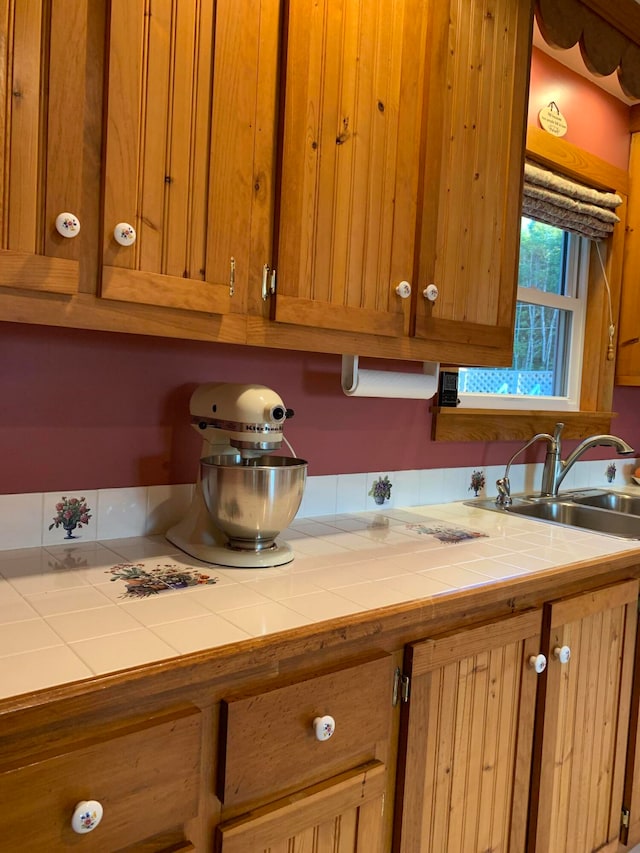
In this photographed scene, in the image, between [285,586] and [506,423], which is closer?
[285,586]

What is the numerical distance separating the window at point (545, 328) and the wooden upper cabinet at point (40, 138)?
5.34 feet

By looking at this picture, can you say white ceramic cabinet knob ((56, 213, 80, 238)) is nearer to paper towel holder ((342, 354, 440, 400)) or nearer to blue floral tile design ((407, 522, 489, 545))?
paper towel holder ((342, 354, 440, 400))

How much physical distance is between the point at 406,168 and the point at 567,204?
3.82 ft

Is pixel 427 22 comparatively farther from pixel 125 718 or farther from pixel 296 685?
pixel 125 718

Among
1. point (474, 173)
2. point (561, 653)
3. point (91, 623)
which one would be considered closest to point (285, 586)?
point (91, 623)

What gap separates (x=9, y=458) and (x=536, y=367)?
198cm

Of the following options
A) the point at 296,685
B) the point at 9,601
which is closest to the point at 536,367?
the point at 296,685

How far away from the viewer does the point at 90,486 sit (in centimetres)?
143

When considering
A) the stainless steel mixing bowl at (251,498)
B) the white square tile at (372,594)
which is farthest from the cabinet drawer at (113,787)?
the stainless steel mixing bowl at (251,498)

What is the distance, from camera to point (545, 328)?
2.68 m

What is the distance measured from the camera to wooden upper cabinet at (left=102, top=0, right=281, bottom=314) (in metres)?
1.09

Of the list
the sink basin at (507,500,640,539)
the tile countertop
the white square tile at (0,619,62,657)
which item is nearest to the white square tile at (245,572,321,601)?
the tile countertop

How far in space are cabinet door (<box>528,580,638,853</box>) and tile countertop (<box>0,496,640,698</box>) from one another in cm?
14

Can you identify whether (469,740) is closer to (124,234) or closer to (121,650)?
(121,650)
